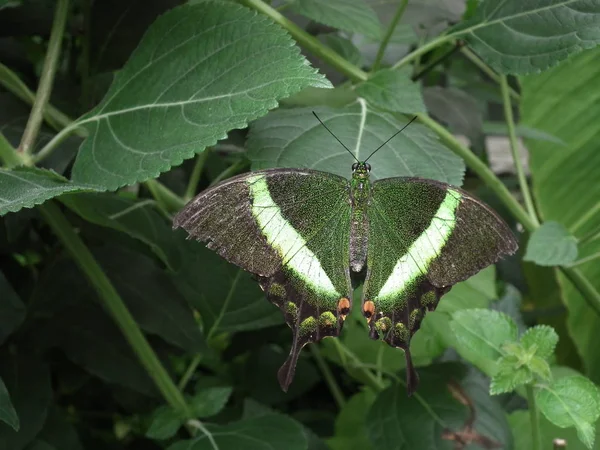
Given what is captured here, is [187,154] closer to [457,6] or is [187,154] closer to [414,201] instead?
[414,201]

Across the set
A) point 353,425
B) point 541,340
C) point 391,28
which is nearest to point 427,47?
point 391,28

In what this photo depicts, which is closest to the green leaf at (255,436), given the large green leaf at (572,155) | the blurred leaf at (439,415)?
the blurred leaf at (439,415)

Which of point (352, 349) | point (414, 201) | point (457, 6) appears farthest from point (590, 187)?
point (414, 201)

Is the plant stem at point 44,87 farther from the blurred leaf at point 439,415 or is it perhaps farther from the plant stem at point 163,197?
the blurred leaf at point 439,415

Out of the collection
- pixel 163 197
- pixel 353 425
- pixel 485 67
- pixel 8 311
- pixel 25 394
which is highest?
pixel 485 67

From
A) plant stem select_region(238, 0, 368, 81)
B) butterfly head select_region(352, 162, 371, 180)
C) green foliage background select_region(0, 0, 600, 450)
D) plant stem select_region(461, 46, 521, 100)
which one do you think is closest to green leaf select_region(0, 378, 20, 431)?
green foliage background select_region(0, 0, 600, 450)

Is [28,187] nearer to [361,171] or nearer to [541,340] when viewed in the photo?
[361,171]

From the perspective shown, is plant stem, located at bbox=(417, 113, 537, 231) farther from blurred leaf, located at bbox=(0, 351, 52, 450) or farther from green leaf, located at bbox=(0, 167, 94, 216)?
blurred leaf, located at bbox=(0, 351, 52, 450)
